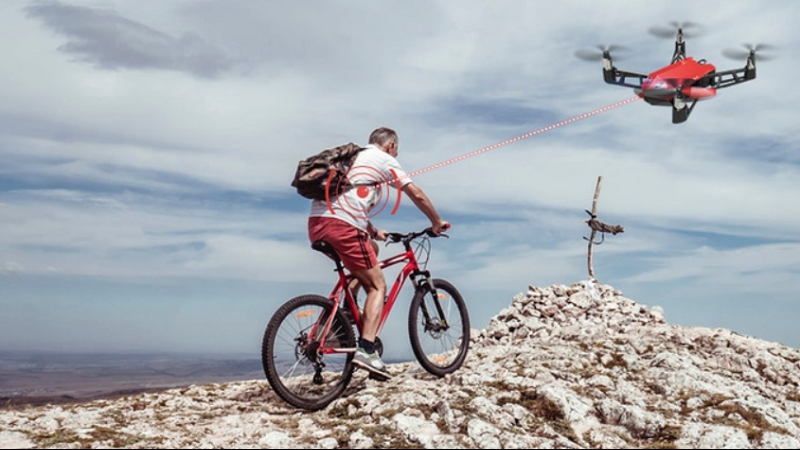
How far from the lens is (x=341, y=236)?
8477 millimetres

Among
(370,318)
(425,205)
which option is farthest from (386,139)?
(370,318)

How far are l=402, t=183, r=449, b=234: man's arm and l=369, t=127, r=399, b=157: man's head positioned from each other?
2.07 ft

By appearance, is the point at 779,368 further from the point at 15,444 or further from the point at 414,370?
the point at 15,444

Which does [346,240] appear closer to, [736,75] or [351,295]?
[351,295]

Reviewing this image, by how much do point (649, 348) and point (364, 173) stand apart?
5870mm

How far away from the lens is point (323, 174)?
839 cm

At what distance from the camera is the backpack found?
27.5ft

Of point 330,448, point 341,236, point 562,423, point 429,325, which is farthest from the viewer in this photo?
point 429,325

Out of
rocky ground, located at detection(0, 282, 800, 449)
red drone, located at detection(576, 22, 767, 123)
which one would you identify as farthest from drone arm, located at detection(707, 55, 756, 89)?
rocky ground, located at detection(0, 282, 800, 449)

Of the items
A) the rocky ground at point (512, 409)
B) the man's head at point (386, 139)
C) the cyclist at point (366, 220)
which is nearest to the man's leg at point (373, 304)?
the cyclist at point (366, 220)

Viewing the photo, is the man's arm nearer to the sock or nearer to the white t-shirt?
the white t-shirt

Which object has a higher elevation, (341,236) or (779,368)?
(341,236)

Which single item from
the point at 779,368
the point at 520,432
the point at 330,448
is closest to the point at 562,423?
the point at 520,432

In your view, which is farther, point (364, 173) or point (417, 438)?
point (364, 173)
